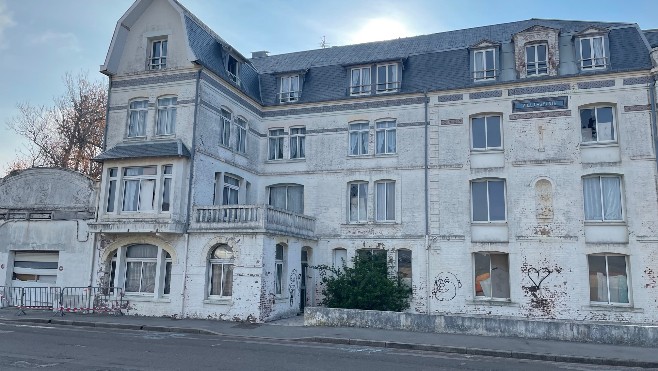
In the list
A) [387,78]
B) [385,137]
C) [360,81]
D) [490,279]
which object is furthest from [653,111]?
[360,81]

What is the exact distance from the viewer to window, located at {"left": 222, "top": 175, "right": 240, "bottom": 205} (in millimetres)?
23516

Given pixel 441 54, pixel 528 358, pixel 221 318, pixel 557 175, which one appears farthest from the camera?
pixel 441 54

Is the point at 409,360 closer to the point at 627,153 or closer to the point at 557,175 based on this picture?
the point at 557,175

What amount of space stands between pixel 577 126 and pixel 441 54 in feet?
23.4

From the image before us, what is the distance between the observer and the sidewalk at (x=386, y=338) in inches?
511

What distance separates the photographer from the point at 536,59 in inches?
880

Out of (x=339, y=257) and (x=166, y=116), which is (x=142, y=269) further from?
(x=339, y=257)

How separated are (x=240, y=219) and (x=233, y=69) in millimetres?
8603

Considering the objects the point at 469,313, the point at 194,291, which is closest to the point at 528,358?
the point at 469,313

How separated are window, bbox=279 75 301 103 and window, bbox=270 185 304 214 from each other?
458 centimetres

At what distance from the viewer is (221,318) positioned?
64.9 feet

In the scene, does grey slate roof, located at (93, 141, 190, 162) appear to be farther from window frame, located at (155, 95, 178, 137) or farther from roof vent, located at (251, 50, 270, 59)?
roof vent, located at (251, 50, 270, 59)

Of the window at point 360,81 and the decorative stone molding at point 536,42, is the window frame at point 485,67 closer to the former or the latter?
the decorative stone molding at point 536,42

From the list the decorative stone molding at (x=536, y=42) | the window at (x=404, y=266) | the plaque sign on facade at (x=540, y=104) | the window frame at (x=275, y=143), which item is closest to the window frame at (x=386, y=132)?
the window at (x=404, y=266)
